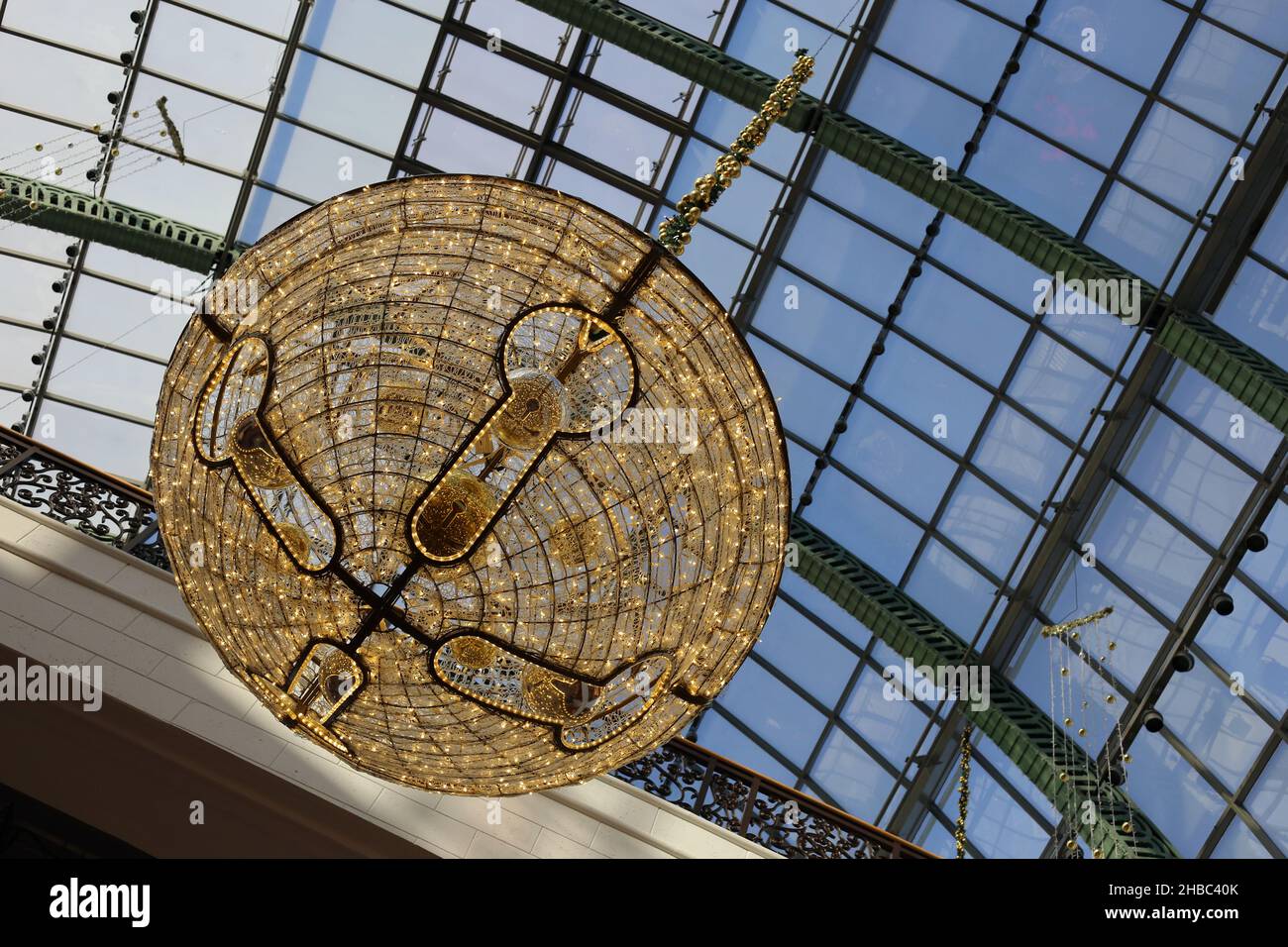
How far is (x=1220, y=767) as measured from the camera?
1117 centimetres

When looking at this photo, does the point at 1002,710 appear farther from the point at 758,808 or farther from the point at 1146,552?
the point at 758,808

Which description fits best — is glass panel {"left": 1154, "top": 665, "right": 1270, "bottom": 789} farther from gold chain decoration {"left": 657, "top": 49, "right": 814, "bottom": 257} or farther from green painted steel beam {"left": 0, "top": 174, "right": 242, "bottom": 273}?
green painted steel beam {"left": 0, "top": 174, "right": 242, "bottom": 273}

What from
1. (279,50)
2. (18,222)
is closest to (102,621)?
(18,222)

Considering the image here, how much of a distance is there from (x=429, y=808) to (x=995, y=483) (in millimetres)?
6998

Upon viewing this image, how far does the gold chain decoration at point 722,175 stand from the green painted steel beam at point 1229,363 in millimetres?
6137

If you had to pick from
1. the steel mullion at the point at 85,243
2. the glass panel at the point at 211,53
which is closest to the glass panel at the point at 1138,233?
the glass panel at the point at 211,53

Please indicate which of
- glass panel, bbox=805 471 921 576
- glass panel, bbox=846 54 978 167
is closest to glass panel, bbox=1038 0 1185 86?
glass panel, bbox=846 54 978 167

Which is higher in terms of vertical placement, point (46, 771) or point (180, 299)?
point (180, 299)

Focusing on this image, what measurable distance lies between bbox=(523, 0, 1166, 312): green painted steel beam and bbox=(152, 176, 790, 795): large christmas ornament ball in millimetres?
7504

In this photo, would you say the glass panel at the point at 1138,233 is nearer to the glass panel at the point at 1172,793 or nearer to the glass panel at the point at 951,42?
the glass panel at the point at 951,42

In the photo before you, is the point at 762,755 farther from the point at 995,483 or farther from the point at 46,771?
the point at 46,771

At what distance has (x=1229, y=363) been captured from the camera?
10.6 meters

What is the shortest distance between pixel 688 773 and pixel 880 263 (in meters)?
6.25

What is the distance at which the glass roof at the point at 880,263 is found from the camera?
Answer: 11.3 metres
